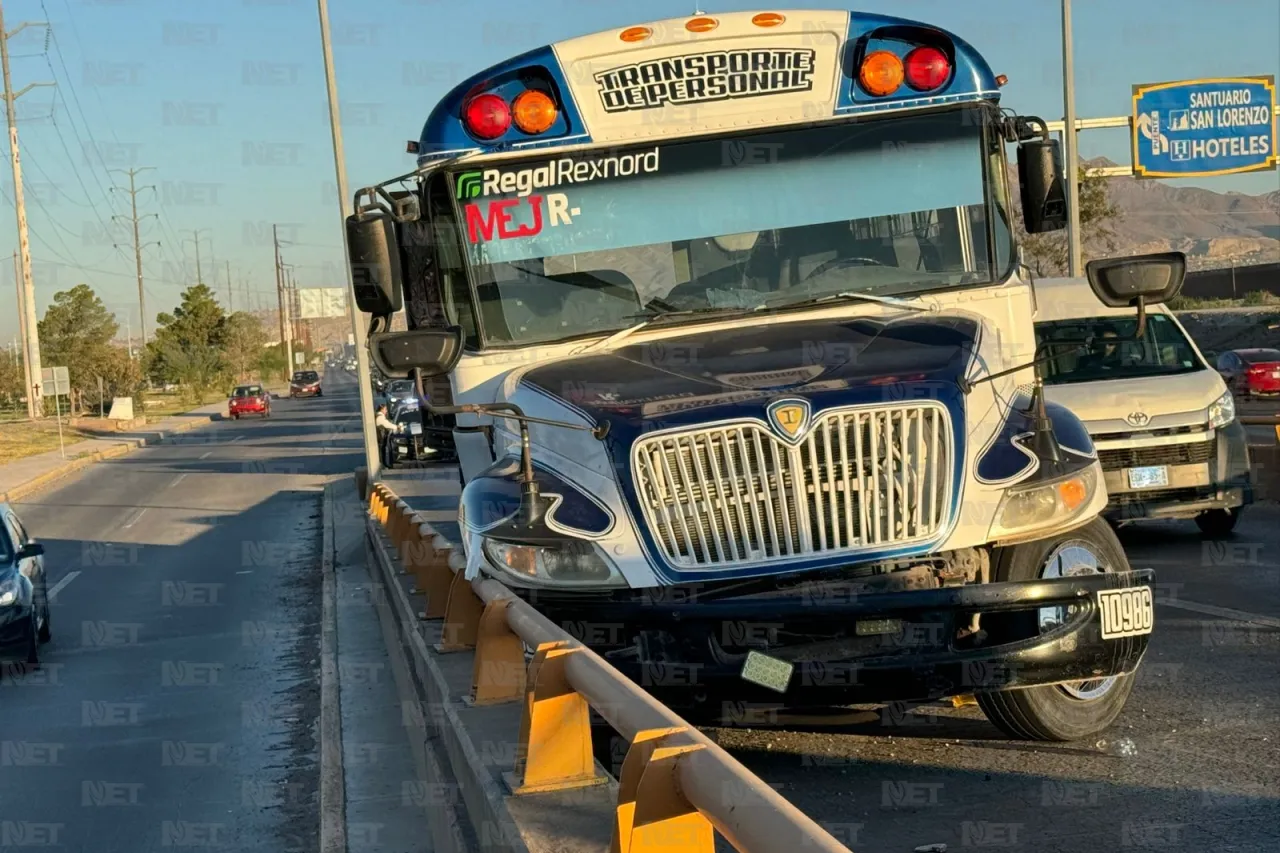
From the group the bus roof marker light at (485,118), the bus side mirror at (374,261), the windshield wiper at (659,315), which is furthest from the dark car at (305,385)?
the windshield wiper at (659,315)

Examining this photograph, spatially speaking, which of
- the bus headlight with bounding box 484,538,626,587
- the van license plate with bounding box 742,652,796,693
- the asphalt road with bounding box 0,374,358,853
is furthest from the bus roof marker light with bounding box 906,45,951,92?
the asphalt road with bounding box 0,374,358,853

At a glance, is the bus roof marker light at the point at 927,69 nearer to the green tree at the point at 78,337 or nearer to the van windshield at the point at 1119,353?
the van windshield at the point at 1119,353

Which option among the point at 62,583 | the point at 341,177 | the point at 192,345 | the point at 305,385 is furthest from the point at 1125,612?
the point at 192,345

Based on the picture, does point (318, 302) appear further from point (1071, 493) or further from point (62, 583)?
point (1071, 493)

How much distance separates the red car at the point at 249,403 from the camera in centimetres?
6956

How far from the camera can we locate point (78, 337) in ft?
257

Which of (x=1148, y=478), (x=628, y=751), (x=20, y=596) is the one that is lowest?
(x=20, y=596)

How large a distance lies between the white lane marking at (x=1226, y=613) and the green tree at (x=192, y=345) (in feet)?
309

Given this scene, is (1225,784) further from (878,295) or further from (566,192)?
(566,192)

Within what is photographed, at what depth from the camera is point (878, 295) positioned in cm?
725

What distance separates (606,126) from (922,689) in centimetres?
308

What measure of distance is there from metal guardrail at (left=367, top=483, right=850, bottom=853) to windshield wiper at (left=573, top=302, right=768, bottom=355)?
1.30 meters

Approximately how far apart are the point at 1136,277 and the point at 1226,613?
161 inches

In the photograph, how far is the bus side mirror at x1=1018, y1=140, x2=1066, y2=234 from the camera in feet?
24.8
